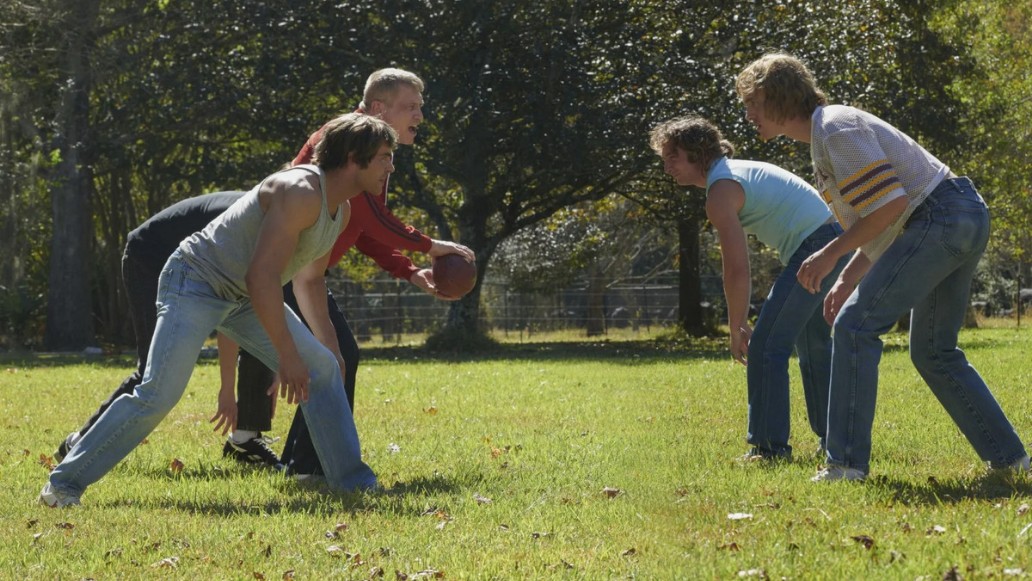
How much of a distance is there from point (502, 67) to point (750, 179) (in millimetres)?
17562

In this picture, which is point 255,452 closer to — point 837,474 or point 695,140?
point 695,140

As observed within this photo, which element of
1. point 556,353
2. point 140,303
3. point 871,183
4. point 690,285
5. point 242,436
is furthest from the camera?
point 690,285

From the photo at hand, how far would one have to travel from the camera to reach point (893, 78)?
25656 mm

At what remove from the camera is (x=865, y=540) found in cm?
448

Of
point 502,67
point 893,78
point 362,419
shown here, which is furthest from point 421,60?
point 362,419

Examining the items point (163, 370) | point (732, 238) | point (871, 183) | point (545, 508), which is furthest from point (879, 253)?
point (163, 370)

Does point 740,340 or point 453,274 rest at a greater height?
point 453,274

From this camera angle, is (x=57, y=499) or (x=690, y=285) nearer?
(x=57, y=499)

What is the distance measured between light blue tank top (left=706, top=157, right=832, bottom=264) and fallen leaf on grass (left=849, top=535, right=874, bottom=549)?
262 cm

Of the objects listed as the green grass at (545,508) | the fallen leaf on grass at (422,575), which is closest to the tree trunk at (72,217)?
the green grass at (545,508)

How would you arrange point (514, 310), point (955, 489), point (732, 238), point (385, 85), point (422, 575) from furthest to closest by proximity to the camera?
point (514, 310)
point (385, 85)
point (732, 238)
point (955, 489)
point (422, 575)

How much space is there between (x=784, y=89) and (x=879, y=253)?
2.86 feet

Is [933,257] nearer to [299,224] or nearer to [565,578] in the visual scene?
[565,578]

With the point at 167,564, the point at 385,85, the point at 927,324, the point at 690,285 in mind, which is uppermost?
the point at 385,85
